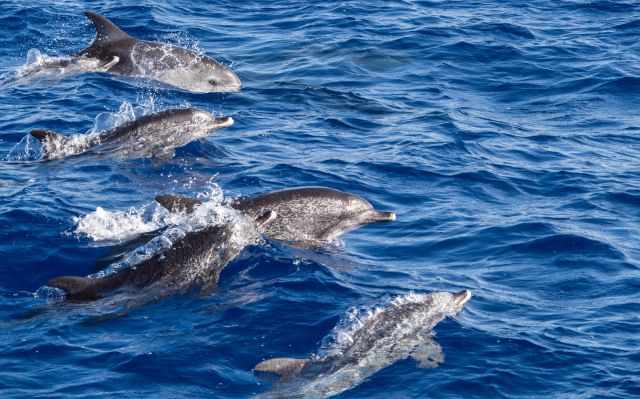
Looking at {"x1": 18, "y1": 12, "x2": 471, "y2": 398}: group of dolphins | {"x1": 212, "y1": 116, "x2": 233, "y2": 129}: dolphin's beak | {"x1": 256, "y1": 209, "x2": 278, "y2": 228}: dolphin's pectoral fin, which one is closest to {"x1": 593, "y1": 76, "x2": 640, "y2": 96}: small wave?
{"x1": 212, "y1": 116, "x2": 233, "y2": 129}: dolphin's beak

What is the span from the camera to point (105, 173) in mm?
19516

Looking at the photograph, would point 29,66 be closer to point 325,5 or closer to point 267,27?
point 267,27

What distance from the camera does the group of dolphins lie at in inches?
497

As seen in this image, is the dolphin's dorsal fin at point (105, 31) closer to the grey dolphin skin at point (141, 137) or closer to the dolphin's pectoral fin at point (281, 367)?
the grey dolphin skin at point (141, 137)

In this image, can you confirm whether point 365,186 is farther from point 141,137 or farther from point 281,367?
point 281,367

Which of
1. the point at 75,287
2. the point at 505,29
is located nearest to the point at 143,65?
the point at 505,29

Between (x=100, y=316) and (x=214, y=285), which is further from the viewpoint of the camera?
(x=214, y=285)

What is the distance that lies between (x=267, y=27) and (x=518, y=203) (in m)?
13.2

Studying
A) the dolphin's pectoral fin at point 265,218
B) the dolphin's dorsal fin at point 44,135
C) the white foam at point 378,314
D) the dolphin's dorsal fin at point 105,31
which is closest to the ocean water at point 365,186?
the white foam at point 378,314

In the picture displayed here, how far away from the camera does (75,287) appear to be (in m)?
14.1

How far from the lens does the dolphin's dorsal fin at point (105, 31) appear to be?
24.7 meters

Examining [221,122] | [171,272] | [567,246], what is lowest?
[567,246]

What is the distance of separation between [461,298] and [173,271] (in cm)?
349

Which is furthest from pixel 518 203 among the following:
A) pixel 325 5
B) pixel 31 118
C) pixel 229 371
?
pixel 325 5
